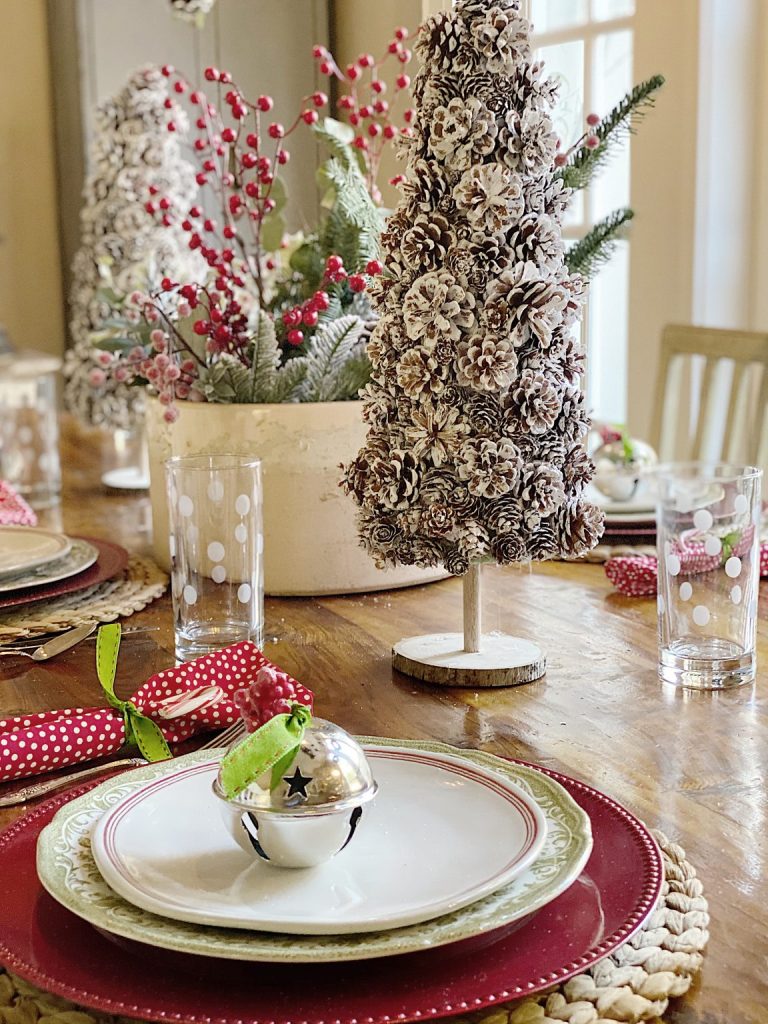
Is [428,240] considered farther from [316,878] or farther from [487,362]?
[316,878]

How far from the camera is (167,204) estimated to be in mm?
1301

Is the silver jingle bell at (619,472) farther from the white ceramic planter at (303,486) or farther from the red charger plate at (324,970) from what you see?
the red charger plate at (324,970)

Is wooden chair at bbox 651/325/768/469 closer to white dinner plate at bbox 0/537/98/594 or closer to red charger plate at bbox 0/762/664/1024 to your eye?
white dinner plate at bbox 0/537/98/594

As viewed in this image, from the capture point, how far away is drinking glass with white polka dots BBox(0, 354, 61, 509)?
1789 millimetres

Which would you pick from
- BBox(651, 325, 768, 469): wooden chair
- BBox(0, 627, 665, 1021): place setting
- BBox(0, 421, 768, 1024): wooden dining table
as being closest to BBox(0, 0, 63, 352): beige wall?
BBox(651, 325, 768, 469): wooden chair

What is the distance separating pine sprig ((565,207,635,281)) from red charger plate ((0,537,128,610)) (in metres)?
0.53

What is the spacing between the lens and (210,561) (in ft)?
3.28

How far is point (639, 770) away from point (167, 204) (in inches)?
31.8

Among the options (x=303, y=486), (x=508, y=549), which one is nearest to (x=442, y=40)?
(x=508, y=549)

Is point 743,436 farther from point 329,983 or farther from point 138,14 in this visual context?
point 329,983

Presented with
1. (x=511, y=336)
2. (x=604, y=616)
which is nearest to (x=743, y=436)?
(x=604, y=616)

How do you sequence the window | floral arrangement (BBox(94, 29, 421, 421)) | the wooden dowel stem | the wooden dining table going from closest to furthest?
the wooden dining table → the wooden dowel stem → floral arrangement (BBox(94, 29, 421, 421)) → the window

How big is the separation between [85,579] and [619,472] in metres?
0.61

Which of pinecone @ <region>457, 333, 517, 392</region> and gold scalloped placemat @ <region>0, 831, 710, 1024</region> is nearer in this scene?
gold scalloped placemat @ <region>0, 831, 710, 1024</region>
